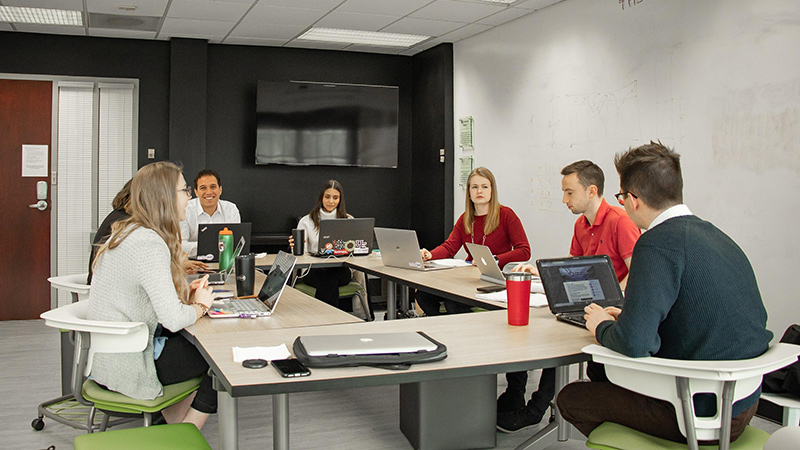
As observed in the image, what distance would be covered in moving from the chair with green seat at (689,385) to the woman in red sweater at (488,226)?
89.1 inches

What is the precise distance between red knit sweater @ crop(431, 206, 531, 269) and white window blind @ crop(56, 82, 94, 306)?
383 centimetres

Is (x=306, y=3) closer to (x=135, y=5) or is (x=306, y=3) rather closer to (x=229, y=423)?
(x=135, y=5)

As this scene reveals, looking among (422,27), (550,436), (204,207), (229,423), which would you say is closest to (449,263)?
(550,436)

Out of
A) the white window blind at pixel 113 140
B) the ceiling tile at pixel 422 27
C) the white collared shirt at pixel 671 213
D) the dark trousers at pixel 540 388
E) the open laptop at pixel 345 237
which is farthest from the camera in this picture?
the white window blind at pixel 113 140

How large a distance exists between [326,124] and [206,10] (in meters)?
1.84

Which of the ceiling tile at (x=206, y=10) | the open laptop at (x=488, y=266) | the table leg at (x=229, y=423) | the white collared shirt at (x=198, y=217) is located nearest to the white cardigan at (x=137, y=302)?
the table leg at (x=229, y=423)

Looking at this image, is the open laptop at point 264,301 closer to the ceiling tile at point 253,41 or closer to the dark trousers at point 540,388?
the dark trousers at point 540,388

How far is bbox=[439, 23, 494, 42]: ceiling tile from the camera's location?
6.11 metres

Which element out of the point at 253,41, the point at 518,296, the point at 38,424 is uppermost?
the point at 253,41

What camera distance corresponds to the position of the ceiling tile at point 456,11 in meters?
5.38

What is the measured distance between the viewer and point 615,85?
4.77 m

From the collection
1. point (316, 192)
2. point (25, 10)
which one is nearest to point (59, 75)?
point (25, 10)

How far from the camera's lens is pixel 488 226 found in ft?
14.2

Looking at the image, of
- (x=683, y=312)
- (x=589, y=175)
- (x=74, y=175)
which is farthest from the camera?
(x=74, y=175)
